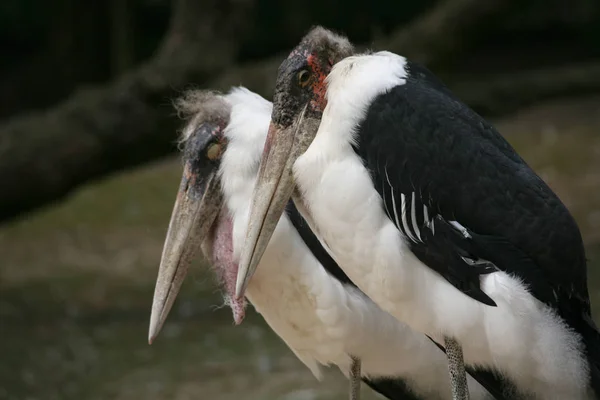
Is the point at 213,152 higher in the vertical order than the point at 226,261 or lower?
higher

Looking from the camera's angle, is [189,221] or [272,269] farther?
[189,221]

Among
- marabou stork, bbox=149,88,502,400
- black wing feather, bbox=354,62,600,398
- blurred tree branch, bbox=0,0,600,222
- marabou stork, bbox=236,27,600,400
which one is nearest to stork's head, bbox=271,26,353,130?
marabou stork, bbox=236,27,600,400

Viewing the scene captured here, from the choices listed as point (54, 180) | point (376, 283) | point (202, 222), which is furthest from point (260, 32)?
point (376, 283)

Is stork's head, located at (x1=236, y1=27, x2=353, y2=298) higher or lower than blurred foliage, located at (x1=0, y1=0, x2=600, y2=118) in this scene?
higher

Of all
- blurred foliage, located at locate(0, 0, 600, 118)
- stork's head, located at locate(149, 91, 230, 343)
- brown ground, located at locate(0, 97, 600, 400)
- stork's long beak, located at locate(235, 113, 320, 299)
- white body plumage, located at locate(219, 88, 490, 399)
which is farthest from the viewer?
blurred foliage, located at locate(0, 0, 600, 118)

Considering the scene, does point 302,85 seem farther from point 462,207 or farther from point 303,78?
point 462,207

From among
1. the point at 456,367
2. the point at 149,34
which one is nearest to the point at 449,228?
the point at 456,367

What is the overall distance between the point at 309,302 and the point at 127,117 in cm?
250

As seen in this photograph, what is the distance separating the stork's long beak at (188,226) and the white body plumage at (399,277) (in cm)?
64

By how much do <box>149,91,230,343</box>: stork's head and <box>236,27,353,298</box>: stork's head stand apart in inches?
18.6

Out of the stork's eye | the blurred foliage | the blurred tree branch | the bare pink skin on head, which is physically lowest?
the blurred foliage

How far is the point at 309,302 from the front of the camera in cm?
299

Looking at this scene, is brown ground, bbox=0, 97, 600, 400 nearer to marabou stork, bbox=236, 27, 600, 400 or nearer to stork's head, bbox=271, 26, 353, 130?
stork's head, bbox=271, 26, 353, 130

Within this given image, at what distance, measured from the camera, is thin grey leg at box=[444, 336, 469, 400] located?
2.46m
